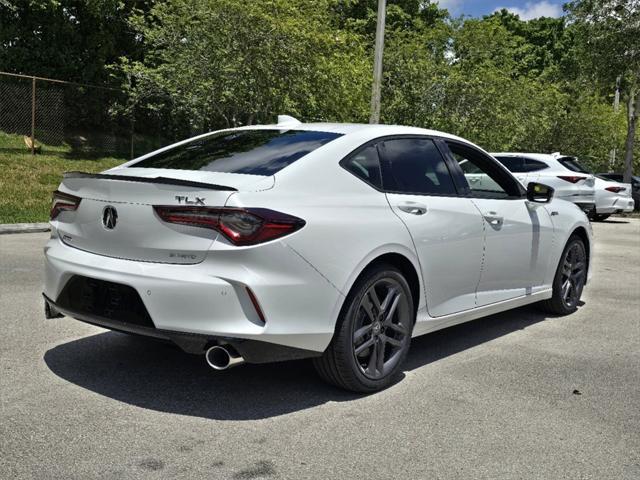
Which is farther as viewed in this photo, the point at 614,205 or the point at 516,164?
the point at 614,205

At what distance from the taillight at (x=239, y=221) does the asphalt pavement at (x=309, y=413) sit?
98 cm

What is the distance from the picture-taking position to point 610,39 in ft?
77.8

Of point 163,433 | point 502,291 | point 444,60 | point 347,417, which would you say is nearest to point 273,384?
point 347,417

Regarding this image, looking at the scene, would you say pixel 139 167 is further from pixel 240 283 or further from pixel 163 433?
pixel 163 433

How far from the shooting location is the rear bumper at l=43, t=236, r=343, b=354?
3486 mm

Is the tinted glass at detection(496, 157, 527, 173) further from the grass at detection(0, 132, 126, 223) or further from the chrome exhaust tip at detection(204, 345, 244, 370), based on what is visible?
the chrome exhaust tip at detection(204, 345, 244, 370)

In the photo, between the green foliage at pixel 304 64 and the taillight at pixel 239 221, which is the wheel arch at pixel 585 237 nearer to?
the taillight at pixel 239 221

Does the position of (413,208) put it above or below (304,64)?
below

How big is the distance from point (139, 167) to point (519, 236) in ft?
9.57

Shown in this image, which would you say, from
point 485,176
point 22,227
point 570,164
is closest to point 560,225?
point 485,176

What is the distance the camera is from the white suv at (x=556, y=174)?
16.2m

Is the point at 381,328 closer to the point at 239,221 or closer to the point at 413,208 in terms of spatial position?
the point at 413,208

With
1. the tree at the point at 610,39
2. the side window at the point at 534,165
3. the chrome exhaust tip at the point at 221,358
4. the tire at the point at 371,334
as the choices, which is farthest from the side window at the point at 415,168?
the tree at the point at 610,39

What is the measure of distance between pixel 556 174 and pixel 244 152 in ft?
43.8
